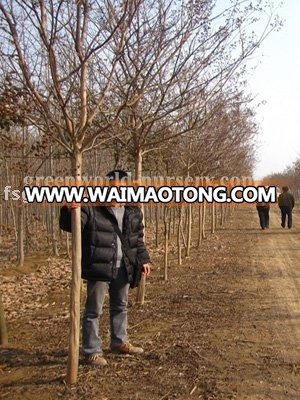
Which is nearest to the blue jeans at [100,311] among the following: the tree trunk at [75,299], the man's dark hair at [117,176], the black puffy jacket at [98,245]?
the black puffy jacket at [98,245]

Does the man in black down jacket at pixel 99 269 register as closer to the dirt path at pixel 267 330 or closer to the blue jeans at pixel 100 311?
the blue jeans at pixel 100 311

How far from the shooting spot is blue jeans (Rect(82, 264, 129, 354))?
370cm

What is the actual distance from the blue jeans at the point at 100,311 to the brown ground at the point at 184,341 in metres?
0.19

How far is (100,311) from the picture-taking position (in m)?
3.76

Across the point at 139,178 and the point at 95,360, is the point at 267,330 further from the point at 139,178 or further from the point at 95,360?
the point at 139,178

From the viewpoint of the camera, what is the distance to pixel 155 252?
490 inches

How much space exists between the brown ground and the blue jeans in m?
0.19

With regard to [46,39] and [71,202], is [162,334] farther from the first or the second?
[46,39]

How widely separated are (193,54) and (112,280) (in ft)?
9.93

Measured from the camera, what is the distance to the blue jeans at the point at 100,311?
3.70 meters

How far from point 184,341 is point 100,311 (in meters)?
Result: 1.14

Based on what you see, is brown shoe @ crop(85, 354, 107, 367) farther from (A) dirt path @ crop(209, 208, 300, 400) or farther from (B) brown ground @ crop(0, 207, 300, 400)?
(A) dirt path @ crop(209, 208, 300, 400)

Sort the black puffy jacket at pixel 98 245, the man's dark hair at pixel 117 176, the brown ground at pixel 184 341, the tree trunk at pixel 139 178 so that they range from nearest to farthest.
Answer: the brown ground at pixel 184 341
the black puffy jacket at pixel 98 245
the man's dark hair at pixel 117 176
the tree trunk at pixel 139 178

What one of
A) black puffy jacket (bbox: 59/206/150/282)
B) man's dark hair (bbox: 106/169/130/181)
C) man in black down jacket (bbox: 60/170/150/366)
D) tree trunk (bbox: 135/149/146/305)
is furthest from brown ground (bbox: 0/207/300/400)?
man's dark hair (bbox: 106/169/130/181)
